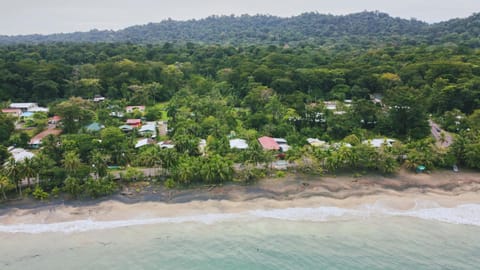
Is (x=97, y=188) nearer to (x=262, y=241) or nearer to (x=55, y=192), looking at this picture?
(x=55, y=192)

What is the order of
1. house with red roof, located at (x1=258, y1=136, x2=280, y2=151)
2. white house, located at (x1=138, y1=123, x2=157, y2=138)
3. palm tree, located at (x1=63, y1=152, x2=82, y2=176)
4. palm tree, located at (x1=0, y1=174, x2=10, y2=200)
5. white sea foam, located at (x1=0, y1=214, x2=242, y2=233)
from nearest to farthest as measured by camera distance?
white sea foam, located at (x1=0, y1=214, x2=242, y2=233) < palm tree, located at (x1=0, y1=174, x2=10, y2=200) < palm tree, located at (x1=63, y1=152, x2=82, y2=176) < house with red roof, located at (x1=258, y1=136, x2=280, y2=151) < white house, located at (x1=138, y1=123, x2=157, y2=138)

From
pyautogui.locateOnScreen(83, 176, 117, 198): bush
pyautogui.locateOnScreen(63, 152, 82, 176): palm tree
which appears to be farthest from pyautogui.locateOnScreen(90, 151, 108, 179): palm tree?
pyautogui.locateOnScreen(63, 152, 82, 176): palm tree

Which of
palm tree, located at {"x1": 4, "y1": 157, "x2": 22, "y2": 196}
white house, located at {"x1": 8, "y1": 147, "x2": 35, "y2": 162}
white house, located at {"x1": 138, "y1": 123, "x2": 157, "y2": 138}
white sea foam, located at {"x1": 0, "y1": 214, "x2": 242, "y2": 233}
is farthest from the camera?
white house, located at {"x1": 138, "y1": 123, "x2": 157, "y2": 138}

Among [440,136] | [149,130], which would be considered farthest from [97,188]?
[440,136]

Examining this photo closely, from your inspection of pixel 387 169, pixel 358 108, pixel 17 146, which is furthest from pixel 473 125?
pixel 17 146

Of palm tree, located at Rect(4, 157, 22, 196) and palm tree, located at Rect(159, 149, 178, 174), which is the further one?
palm tree, located at Rect(159, 149, 178, 174)

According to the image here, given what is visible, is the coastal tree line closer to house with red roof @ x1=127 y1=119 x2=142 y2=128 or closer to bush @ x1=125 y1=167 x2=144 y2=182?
bush @ x1=125 y1=167 x2=144 y2=182
